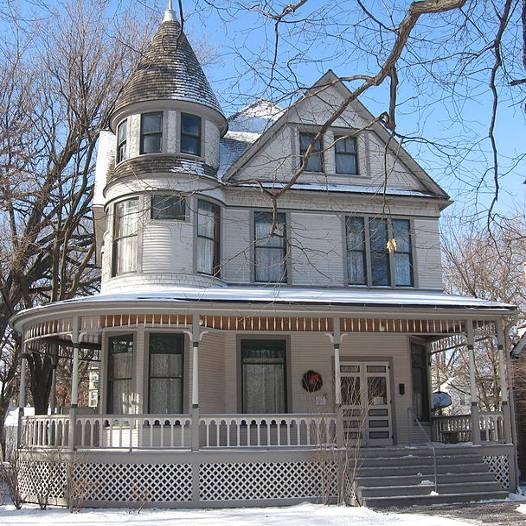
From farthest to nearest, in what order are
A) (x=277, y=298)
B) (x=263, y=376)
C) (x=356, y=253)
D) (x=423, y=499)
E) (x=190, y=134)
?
(x=356, y=253) → (x=190, y=134) → (x=263, y=376) → (x=277, y=298) → (x=423, y=499)

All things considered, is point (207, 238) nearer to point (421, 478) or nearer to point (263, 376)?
point (263, 376)

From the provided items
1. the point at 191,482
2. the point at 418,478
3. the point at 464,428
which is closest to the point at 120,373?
the point at 191,482

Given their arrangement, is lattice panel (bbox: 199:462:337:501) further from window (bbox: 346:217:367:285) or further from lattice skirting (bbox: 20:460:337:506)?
window (bbox: 346:217:367:285)

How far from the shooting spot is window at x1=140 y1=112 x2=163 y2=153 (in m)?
18.5

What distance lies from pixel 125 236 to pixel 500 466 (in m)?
10.5

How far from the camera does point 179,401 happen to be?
1658 centimetres

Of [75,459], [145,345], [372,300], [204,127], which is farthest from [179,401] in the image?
[204,127]

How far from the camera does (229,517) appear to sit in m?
12.9

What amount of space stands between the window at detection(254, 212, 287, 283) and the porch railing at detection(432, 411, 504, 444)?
19.2 feet

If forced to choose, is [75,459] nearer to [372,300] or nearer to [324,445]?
[324,445]

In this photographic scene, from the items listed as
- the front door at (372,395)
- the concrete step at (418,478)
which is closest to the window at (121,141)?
the front door at (372,395)

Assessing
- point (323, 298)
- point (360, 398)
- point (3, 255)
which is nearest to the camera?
point (323, 298)

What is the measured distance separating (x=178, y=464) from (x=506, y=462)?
24.2 ft

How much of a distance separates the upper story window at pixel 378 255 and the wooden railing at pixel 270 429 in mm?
4684
